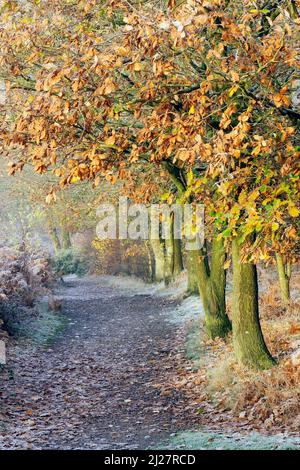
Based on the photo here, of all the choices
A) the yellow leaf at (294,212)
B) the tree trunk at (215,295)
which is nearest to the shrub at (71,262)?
the tree trunk at (215,295)

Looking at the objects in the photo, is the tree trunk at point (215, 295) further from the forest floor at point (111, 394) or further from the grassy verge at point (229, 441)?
the grassy verge at point (229, 441)

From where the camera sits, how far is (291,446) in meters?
6.62

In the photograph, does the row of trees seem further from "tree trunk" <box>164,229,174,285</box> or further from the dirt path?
"tree trunk" <box>164,229,174,285</box>

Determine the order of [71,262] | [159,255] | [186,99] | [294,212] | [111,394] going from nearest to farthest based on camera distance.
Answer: [294,212]
[186,99]
[111,394]
[159,255]
[71,262]

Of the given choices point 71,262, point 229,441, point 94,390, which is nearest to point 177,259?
point 71,262

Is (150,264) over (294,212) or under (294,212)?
under

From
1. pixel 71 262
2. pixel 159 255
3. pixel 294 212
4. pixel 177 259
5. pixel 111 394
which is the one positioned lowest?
pixel 111 394

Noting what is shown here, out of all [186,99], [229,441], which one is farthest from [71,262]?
[186,99]

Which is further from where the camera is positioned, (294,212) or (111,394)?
(111,394)

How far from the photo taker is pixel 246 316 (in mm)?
10562

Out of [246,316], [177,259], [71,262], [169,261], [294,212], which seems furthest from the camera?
[71,262]

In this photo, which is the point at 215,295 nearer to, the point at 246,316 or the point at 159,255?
the point at 246,316

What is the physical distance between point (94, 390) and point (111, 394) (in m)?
0.44

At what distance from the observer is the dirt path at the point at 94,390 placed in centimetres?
811
